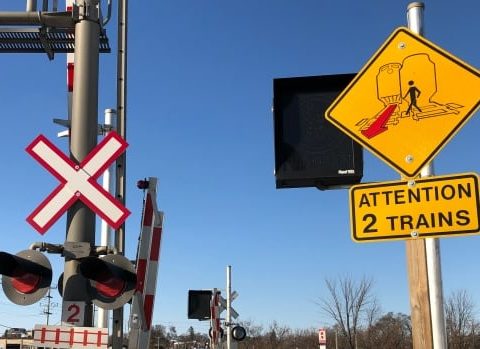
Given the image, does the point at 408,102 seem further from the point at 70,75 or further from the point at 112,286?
the point at 70,75

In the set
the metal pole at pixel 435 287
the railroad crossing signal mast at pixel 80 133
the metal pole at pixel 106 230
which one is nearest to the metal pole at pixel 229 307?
the metal pole at pixel 106 230

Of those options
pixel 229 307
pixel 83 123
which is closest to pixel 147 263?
pixel 83 123

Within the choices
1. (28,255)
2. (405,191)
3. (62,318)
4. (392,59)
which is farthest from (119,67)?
(405,191)

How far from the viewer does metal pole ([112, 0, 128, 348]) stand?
5195 millimetres

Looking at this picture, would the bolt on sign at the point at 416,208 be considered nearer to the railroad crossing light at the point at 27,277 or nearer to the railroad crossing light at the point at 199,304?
the railroad crossing light at the point at 27,277

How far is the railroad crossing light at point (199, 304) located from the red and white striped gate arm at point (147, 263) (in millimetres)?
17585

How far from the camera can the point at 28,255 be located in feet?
16.1

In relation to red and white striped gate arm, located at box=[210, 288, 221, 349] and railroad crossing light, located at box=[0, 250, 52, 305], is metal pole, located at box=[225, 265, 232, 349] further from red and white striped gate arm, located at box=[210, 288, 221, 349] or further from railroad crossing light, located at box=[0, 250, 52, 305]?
railroad crossing light, located at box=[0, 250, 52, 305]

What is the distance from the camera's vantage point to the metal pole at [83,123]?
512 centimetres

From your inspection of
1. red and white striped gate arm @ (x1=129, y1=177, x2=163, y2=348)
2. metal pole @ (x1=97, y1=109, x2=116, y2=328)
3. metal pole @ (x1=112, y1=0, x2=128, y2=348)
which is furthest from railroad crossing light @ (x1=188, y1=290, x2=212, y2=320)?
metal pole @ (x1=112, y1=0, x2=128, y2=348)

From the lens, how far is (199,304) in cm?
2328

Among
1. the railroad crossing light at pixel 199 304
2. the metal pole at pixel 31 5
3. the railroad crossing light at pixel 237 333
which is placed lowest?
the railroad crossing light at pixel 237 333

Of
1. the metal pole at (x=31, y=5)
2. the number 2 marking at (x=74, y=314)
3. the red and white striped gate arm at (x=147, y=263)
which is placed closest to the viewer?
the number 2 marking at (x=74, y=314)

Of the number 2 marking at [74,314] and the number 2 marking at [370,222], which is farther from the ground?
the number 2 marking at [370,222]
